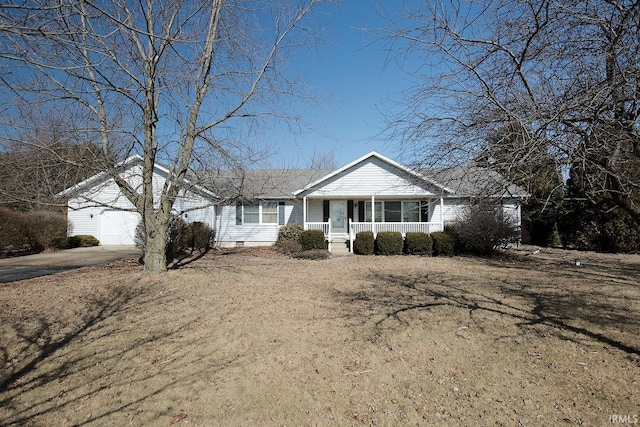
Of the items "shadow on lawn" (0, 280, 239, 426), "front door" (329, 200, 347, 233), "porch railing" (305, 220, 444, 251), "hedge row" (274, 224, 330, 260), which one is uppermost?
"front door" (329, 200, 347, 233)

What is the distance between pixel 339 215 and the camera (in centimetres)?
1927

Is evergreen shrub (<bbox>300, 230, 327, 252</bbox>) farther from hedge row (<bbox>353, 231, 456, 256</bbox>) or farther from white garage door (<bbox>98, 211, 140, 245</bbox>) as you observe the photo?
white garage door (<bbox>98, 211, 140, 245</bbox>)

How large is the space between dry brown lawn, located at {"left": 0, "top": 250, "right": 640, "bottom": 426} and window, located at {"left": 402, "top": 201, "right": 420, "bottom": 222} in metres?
10.8

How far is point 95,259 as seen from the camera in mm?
13867

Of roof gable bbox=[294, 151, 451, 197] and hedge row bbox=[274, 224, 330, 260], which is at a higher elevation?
roof gable bbox=[294, 151, 451, 197]

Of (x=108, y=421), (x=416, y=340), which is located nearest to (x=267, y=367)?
(x=108, y=421)

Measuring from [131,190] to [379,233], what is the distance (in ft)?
34.4

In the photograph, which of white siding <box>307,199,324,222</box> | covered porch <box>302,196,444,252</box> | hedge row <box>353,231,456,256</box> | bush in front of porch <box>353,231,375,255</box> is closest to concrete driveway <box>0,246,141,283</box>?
white siding <box>307,199,324,222</box>

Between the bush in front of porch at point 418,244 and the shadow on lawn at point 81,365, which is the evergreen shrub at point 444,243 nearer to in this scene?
the bush in front of porch at point 418,244

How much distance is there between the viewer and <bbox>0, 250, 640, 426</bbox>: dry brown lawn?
3.20m

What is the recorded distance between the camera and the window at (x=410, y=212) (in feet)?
62.5

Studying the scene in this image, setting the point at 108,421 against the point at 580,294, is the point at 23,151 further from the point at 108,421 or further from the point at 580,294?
the point at 580,294

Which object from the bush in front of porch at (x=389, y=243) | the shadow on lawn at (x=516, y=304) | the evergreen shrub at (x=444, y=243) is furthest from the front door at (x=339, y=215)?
the shadow on lawn at (x=516, y=304)

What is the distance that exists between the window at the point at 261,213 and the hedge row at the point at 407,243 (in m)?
5.79
